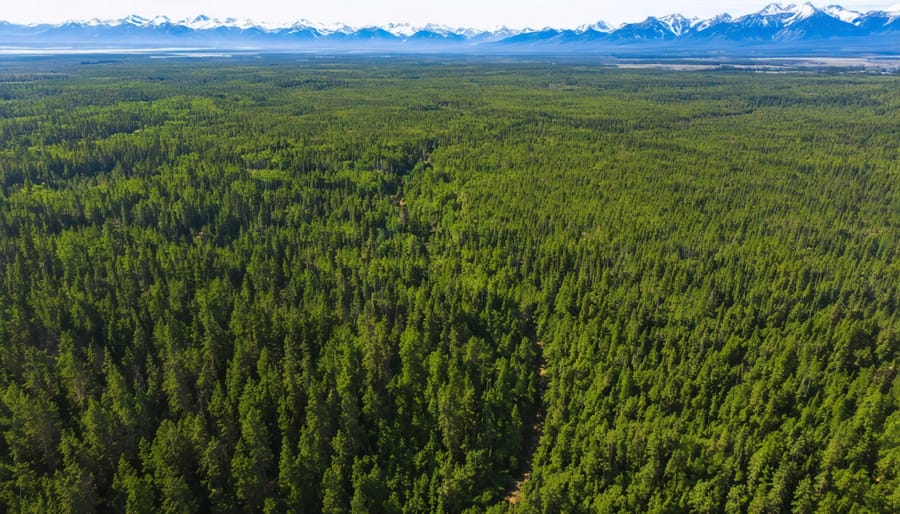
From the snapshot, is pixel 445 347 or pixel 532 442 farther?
pixel 445 347

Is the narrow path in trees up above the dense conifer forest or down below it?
below

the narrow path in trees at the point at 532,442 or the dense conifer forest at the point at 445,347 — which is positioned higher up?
the dense conifer forest at the point at 445,347

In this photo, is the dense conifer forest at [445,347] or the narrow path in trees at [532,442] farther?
the narrow path in trees at [532,442]

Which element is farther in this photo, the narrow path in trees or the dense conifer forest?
the narrow path in trees

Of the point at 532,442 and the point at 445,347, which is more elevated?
the point at 445,347

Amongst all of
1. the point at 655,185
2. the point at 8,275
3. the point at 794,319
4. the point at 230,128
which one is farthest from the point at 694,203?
the point at 230,128
